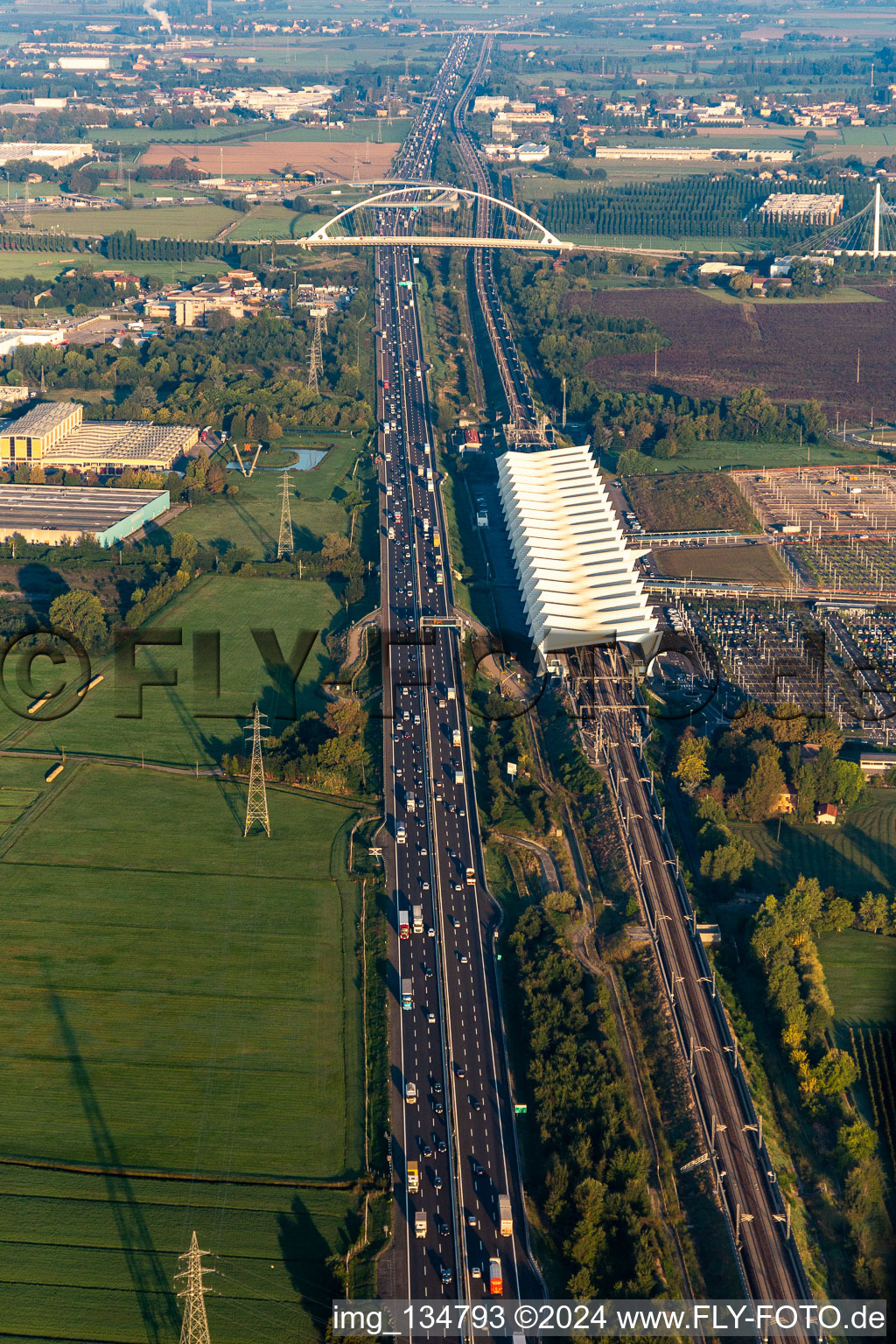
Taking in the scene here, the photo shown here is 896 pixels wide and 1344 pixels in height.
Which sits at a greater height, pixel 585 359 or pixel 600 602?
pixel 585 359

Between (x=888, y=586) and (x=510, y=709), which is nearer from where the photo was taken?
(x=510, y=709)

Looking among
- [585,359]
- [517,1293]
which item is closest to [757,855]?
[517,1293]

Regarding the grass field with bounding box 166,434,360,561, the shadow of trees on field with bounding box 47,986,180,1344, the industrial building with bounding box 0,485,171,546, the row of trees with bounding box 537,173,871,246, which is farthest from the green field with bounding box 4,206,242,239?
the shadow of trees on field with bounding box 47,986,180,1344

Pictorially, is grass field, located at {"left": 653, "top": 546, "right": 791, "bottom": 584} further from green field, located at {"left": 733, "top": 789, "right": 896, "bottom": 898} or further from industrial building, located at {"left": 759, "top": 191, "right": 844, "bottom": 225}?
industrial building, located at {"left": 759, "top": 191, "right": 844, "bottom": 225}

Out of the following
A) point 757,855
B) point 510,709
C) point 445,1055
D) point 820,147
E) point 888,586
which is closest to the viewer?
point 445,1055

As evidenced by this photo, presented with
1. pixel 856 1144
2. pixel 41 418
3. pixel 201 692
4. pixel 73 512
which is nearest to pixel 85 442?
pixel 41 418

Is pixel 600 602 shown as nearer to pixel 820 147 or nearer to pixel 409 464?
pixel 409 464

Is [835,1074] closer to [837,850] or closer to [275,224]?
[837,850]
